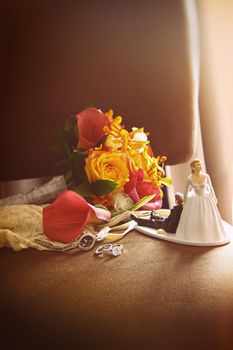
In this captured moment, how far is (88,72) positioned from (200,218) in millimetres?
580

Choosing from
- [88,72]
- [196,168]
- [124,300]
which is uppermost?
[88,72]

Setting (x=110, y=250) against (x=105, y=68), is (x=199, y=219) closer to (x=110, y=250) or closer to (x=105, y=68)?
(x=110, y=250)

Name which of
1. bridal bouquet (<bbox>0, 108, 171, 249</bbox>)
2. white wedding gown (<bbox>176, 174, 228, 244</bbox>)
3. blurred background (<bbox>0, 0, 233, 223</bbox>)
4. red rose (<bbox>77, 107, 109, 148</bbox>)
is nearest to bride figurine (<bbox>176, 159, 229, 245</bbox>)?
white wedding gown (<bbox>176, 174, 228, 244</bbox>)

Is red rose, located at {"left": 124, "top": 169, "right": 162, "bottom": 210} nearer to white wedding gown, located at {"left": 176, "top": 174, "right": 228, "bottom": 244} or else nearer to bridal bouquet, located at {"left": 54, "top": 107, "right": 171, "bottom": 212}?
bridal bouquet, located at {"left": 54, "top": 107, "right": 171, "bottom": 212}

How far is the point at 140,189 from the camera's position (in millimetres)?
716

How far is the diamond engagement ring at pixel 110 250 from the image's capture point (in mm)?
533

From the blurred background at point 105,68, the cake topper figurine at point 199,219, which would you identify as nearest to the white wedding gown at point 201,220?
the cake topper figurine at point 199,219

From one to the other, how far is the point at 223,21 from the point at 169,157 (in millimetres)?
354

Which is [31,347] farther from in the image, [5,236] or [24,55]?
[24,55]

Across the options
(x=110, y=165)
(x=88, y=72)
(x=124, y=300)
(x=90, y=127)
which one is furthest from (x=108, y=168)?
(x=88, y=72)

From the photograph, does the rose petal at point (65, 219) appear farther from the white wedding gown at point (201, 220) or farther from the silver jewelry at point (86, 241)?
the white wedding gown at point (201, 220)

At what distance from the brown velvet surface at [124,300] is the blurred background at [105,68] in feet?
1.63

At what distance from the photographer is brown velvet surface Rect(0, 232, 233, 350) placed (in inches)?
15.4

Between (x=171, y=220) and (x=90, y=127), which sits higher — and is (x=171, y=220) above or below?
below
